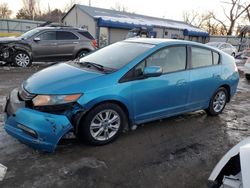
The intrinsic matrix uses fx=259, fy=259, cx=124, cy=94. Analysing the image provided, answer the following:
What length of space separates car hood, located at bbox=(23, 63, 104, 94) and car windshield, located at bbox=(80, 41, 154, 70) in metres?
0.42

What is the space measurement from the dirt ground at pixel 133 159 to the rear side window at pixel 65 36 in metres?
7.68

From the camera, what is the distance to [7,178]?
9.70ft

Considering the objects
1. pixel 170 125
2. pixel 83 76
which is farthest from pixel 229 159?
pixel 170 125

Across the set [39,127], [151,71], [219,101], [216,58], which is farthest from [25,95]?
[219,101]

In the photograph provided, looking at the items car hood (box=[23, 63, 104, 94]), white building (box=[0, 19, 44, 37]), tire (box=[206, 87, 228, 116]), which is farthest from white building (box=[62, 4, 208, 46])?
car hood (box=[23, 63, 104, 94])

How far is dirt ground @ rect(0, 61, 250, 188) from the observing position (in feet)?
9.93

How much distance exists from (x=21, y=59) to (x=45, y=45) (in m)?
1.16

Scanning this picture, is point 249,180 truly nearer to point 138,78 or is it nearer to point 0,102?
point 138,78

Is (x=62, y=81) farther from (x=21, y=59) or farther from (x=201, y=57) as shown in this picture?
(x=21, y=59)

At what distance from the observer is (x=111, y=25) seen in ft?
78.8

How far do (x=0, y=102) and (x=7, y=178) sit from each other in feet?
10.5

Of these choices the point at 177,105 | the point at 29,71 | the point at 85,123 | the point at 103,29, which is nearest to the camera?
the point at 85,123

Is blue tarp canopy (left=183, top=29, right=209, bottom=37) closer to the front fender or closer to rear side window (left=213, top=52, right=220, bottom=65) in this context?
rear side window (left=213, top=52, right=220, bottom=65)

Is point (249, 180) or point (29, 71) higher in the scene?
point (249, 180)
